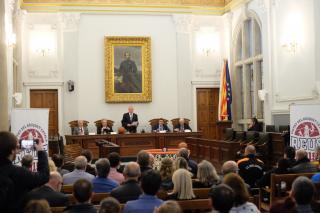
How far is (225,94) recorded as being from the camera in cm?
1712

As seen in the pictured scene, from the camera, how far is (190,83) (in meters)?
17.9

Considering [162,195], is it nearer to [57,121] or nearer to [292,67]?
[292,67]

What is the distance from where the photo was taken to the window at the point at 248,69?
1608 cm

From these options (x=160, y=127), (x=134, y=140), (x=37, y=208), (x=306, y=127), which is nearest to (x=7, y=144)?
(x=37, y=208)

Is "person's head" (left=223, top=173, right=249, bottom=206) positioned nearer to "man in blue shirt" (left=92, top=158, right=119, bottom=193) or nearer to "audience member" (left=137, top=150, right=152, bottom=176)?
"man in blue shirt" (left=92, top=158, right=119, bottom=193)

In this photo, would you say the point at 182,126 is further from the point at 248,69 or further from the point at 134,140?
the point at 248,69

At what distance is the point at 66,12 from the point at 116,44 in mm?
2126

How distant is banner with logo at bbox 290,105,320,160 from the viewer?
29.7 feet

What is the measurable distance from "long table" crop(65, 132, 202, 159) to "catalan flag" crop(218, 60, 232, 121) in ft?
6.47

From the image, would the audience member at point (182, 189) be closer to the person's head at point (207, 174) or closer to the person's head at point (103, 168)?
the person's head at point (207, 174)

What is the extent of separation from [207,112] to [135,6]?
4.83 m

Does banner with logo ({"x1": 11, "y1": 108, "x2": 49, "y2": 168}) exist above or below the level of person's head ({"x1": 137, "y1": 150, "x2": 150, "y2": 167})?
above

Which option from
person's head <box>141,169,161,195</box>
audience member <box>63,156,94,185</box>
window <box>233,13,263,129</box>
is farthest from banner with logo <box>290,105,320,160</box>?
window <box>233,13,263,129</box>

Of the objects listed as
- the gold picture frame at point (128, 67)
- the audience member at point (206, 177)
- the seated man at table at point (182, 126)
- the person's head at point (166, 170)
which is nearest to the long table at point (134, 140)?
the seated man at table at point (182, 126)
